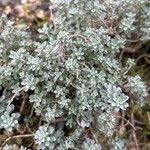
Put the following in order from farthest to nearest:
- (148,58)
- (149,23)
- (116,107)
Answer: (148,58)
(149,23)
(116,107)

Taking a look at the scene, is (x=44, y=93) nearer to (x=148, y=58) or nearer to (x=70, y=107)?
(x=70, y=107)

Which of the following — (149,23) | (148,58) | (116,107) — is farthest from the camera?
(148,58)

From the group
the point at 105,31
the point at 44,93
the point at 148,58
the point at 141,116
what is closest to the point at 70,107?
the point at 44,93

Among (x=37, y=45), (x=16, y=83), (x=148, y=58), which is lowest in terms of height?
(x=148, y=58)

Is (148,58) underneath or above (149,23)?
underneath

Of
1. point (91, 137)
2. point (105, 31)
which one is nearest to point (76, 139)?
point (91, 137)

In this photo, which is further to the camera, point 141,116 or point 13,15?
point 13,15

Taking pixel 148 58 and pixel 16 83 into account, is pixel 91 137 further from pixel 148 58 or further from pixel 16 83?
pixel 148 58
